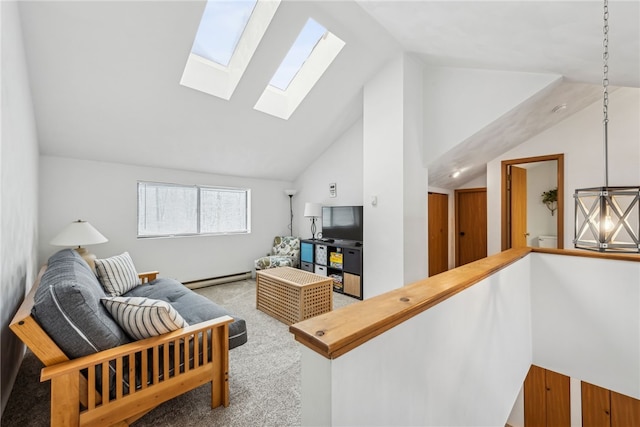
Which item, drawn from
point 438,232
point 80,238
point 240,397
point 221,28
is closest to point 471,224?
point 438,232

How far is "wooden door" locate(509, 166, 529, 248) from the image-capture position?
4281 millimetres

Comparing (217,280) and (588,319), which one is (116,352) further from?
(588,319)

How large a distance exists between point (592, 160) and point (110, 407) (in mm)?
5482

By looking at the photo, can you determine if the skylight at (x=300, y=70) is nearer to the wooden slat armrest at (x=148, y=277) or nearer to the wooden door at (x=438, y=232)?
the wooden slat armrest at (x=148, y=277)

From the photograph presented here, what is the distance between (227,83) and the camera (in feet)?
10.6

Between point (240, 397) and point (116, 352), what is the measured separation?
34.7 inches

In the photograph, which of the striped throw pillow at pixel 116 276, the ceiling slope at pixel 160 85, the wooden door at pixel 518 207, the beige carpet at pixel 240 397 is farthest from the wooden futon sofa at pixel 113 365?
the wooden door at pixel 518 207

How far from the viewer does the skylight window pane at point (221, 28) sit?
2.63 meters

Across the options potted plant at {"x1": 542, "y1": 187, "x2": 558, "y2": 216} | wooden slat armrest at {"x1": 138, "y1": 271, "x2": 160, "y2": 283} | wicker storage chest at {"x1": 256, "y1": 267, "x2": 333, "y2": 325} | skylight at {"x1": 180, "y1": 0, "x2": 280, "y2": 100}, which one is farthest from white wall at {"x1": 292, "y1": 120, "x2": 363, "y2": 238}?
potted plant at {"x1": 542, "y1": 187, "x2": 558, "y2": 216}

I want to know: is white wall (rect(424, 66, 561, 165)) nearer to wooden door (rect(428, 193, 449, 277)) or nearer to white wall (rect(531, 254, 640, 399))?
white wall (rect(531, 254, 640, 399))

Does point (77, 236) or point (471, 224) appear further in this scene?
point (471, 224)

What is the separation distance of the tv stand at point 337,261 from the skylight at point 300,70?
2.15m

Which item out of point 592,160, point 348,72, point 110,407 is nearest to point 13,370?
point 110,407

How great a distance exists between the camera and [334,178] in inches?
191
